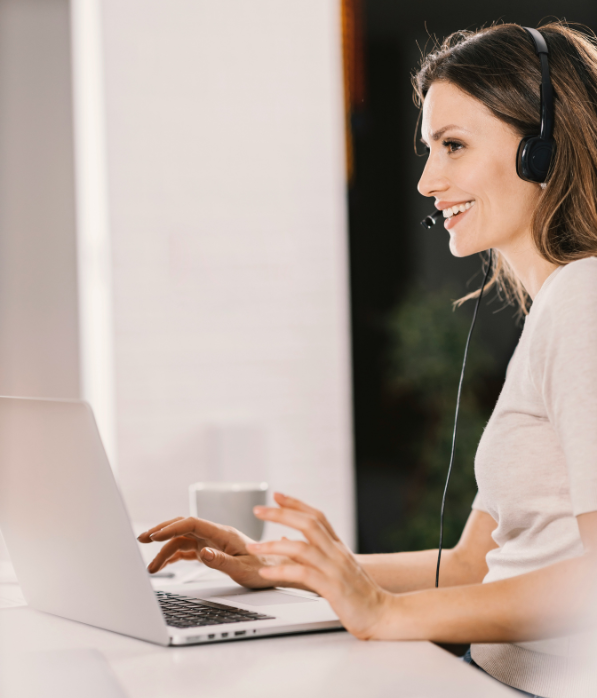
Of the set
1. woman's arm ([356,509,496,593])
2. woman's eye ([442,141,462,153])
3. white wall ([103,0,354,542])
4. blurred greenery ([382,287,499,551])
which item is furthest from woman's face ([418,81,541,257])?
white wall ([103,0,354,542])

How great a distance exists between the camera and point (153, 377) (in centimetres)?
311

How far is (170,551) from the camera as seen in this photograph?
99 centimetres

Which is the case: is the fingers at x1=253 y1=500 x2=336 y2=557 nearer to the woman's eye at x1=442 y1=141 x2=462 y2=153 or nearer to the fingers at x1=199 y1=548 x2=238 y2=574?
the fingers at x1=199 y1=548 x2=238 y2=574

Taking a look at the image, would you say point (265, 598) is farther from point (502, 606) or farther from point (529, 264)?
point (529, 264)

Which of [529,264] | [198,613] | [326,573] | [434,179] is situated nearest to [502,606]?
[326,573]

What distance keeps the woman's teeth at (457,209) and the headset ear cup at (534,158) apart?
10 cm

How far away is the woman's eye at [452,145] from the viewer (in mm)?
1100

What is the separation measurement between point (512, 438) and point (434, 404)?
223 cm

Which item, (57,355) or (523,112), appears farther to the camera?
(57,355)

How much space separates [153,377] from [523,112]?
2292 millimetres

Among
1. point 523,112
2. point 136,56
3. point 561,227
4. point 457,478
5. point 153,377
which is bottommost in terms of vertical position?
point 457,478

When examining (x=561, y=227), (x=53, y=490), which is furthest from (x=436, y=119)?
(x=53, y=490)

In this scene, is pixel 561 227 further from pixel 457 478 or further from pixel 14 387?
pixel 457 478

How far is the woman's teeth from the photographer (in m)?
1.12
